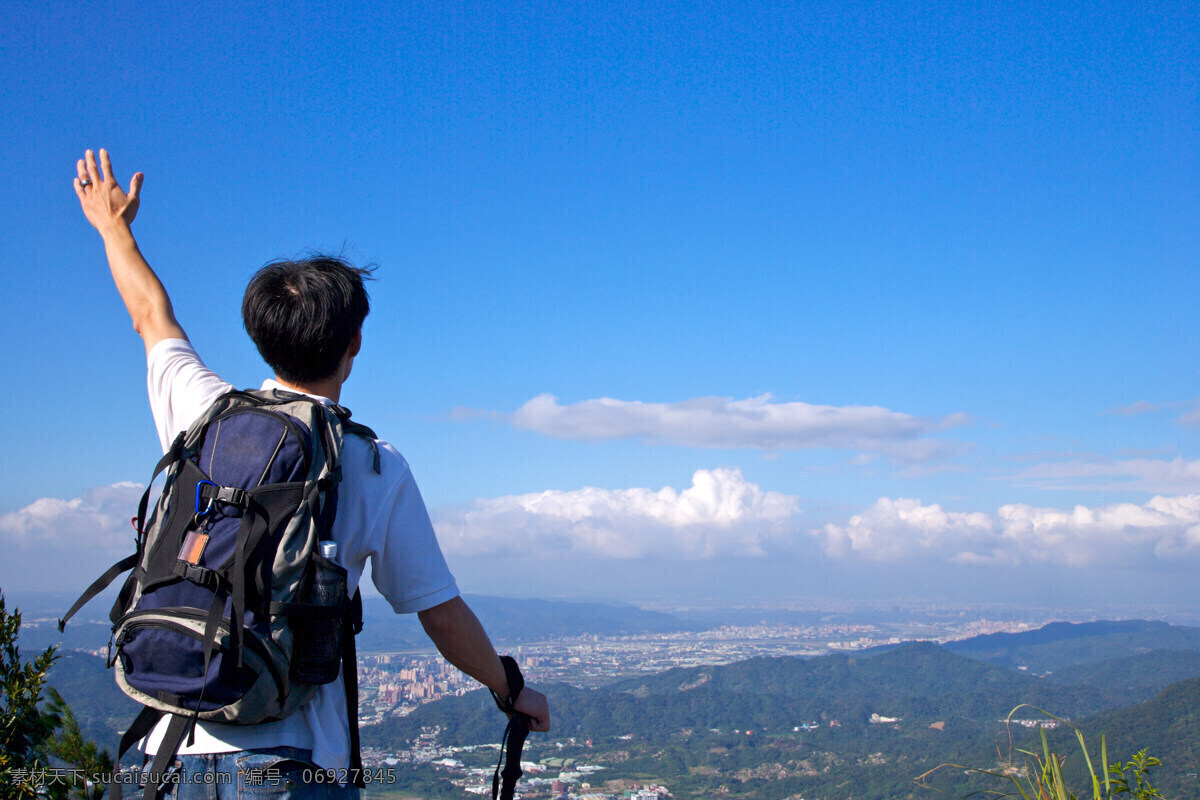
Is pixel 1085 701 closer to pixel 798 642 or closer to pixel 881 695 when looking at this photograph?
pixel 881 695

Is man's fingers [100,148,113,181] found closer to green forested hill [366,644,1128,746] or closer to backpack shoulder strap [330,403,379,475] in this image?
backpack shoulder strap [330,403,379,475]

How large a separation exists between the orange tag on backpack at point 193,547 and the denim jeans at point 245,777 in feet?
1.27

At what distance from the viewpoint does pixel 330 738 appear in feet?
5.48

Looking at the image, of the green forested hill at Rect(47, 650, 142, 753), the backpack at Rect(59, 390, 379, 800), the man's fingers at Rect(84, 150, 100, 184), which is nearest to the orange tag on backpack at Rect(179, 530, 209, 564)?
the backpack at Rect(59, 390, 379, 800)

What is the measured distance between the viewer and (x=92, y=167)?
2504mm

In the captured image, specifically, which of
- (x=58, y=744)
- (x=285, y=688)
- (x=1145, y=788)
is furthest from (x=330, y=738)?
(x=1145, y=788)

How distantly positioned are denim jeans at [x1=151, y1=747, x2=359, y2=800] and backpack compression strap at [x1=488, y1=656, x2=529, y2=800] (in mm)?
505

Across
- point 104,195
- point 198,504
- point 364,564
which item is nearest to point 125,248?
point 104,195

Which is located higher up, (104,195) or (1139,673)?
(104,195)

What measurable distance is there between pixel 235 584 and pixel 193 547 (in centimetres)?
15

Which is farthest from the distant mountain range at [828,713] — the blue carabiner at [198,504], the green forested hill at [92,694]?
the blue carabiner at [198,504]

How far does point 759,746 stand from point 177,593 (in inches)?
2270

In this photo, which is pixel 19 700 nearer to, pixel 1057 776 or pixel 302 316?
pixel 302 316

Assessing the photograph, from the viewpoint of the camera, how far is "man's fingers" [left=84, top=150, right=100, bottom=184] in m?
2.48
